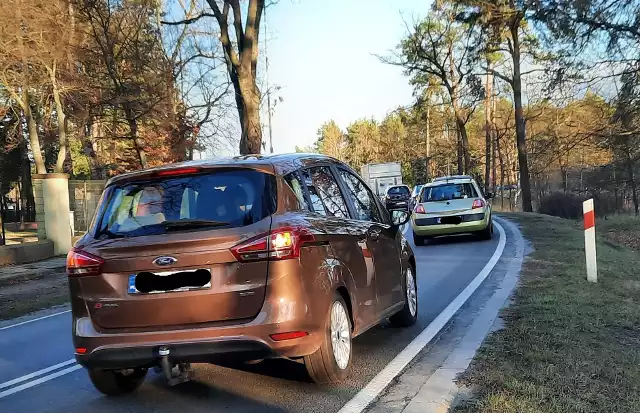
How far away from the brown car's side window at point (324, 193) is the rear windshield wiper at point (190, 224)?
34.9 inches

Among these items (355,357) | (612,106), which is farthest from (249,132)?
(355,357)

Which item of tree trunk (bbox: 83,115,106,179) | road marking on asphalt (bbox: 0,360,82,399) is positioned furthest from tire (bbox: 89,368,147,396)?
tree trunk (bbox: 83,115,106,179)

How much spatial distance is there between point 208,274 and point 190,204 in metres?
0.59

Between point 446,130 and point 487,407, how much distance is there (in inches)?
2513

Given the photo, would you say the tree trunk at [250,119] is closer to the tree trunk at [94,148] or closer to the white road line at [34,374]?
the tree trunk at [94,148]

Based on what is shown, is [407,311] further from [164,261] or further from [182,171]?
[164,261]

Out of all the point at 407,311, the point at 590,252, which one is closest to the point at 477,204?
the point at 590,252

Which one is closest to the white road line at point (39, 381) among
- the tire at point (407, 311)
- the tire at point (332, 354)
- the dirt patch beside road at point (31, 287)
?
the tire at point (332, 354)

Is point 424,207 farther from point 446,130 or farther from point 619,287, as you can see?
point 446,130

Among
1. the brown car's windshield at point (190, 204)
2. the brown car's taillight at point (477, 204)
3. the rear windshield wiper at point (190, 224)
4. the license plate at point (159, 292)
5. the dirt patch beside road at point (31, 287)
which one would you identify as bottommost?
the dirt patch beside road at point (31, 287)

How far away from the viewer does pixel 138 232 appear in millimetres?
4621

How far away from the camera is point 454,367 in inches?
207

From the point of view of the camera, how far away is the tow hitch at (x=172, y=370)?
14.3 feet

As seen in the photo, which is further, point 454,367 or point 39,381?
point 39,381
